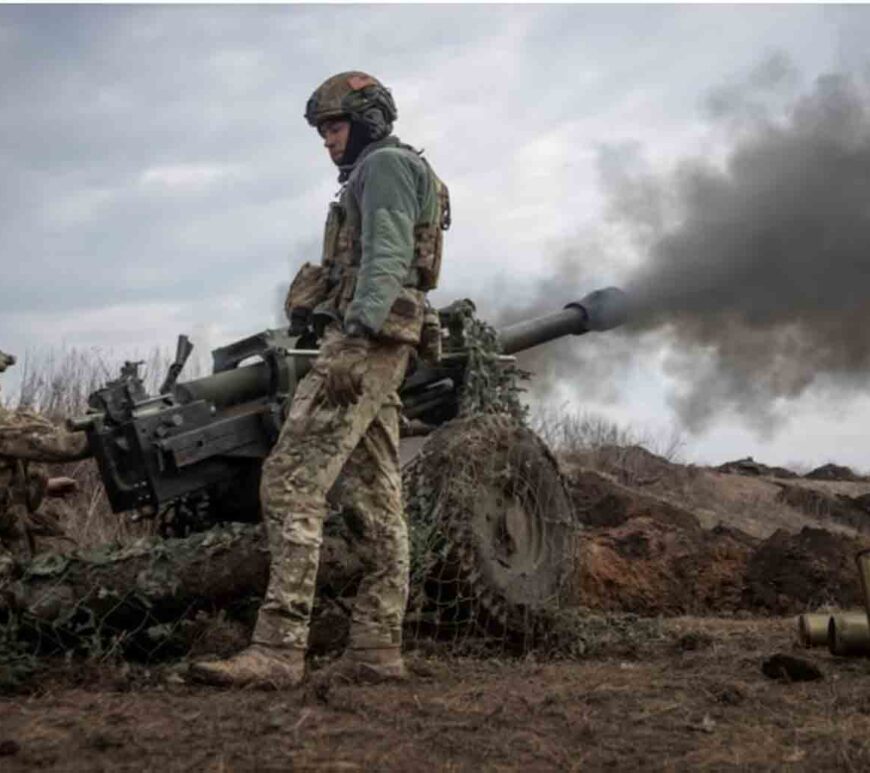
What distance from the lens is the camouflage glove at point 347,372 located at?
→ 571 centimetres

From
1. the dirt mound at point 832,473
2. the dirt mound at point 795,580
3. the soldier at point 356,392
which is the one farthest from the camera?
the dirt mound at point 832,473

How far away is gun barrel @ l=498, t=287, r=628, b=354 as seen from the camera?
28.3 ft

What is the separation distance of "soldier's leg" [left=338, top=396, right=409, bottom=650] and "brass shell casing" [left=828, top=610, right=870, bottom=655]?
2009 millimetres

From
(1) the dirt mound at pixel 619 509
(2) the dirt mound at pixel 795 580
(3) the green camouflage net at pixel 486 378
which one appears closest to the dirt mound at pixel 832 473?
(1) the dirt mound at pixel 619 509

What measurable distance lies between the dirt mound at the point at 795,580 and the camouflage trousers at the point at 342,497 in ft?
15.0

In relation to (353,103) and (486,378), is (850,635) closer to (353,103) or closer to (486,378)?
(486,378)

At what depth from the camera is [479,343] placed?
789cm

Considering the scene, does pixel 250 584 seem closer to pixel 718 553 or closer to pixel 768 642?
pixel 768 642

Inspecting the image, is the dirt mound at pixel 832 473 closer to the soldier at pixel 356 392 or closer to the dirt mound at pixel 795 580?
the dirt mound at pixel 795 580

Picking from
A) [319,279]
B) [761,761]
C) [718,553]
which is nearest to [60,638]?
[319,279]

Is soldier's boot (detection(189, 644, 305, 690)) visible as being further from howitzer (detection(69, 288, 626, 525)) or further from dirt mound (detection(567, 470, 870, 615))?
dirt mound (detection(567, 470, 870, 615))

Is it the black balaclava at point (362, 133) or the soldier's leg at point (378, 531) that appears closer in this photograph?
the soldier's leg at point (378, 531)

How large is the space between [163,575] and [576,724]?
2240mm

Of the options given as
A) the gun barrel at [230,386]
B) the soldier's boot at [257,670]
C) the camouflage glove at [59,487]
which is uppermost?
the gun barrel at [230,386]
